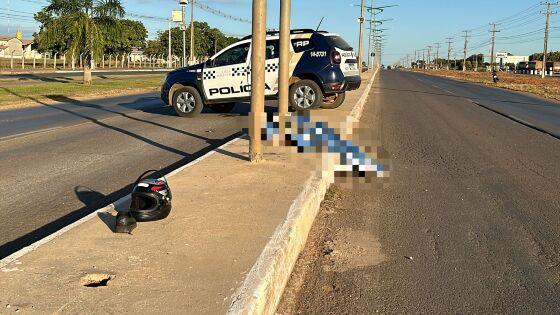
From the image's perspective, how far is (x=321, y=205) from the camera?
6.72 m

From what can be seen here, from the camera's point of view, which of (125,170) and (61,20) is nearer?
(125,170)

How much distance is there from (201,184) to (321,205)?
4.74ft

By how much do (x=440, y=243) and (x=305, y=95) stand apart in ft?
29.5

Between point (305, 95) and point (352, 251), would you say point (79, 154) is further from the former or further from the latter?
point (352, 251)

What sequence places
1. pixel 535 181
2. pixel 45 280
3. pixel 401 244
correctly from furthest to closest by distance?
pixel 535 181, pixel 401 244, pixel 45 280

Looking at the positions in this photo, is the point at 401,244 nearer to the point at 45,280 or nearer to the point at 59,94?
the point at 45,280

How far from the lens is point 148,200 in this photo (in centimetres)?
491

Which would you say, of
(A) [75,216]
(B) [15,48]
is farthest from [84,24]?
(B) [15,48]

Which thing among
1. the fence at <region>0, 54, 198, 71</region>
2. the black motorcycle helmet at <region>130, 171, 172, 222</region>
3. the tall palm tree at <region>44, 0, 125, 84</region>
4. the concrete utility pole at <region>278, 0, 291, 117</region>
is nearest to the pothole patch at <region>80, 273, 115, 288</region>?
the black motorcycle helmet at <region>130, 171, 172, 222</region>

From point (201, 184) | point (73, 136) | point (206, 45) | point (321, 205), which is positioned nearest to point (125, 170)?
point (201, 184)

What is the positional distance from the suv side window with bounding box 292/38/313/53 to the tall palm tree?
20.9 m

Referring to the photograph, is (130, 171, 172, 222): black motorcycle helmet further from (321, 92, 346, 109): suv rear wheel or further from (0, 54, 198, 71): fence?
(0, 54, 198, 71): fence

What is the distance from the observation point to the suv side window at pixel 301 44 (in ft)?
46.0

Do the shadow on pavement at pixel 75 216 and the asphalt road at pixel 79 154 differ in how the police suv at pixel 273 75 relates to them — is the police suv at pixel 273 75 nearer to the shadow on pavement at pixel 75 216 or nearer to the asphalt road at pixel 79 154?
the asphalt road at pixel 79 154
